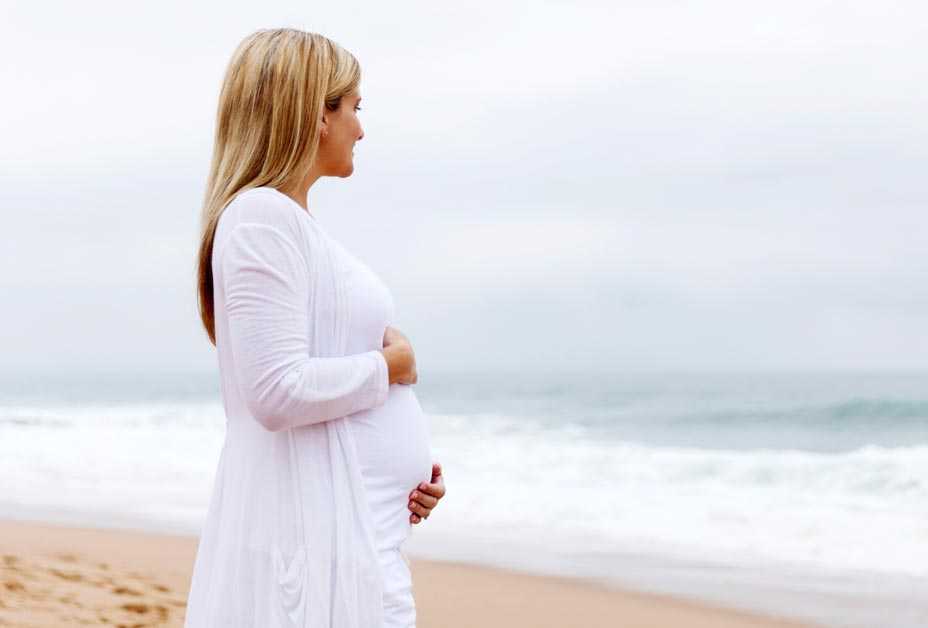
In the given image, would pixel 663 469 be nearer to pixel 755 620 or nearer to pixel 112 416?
pixel 755 620

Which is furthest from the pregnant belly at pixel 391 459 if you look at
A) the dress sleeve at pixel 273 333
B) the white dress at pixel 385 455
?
the dress sleeve at pixel 273 333

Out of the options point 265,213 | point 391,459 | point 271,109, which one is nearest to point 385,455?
point 391,459

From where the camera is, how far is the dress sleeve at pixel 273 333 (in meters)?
1.64

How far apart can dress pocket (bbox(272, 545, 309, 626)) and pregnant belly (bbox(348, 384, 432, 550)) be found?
14cm

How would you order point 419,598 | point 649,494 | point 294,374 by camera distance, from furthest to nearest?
1. point 649,494
2. point 419,598
3. point 294,374

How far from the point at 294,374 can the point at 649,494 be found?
33.0ft

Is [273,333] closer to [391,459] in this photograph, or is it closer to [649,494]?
[391,459]

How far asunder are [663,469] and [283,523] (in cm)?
1237

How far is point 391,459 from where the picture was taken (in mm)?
1809

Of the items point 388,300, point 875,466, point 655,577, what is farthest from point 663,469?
point 388,300

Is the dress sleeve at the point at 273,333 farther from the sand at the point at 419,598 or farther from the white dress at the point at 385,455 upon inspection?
the sand at the point at 419,598

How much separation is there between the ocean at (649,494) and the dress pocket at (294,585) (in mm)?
4837

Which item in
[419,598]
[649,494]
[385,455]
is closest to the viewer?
[385,455]

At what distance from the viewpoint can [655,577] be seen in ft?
22.6
